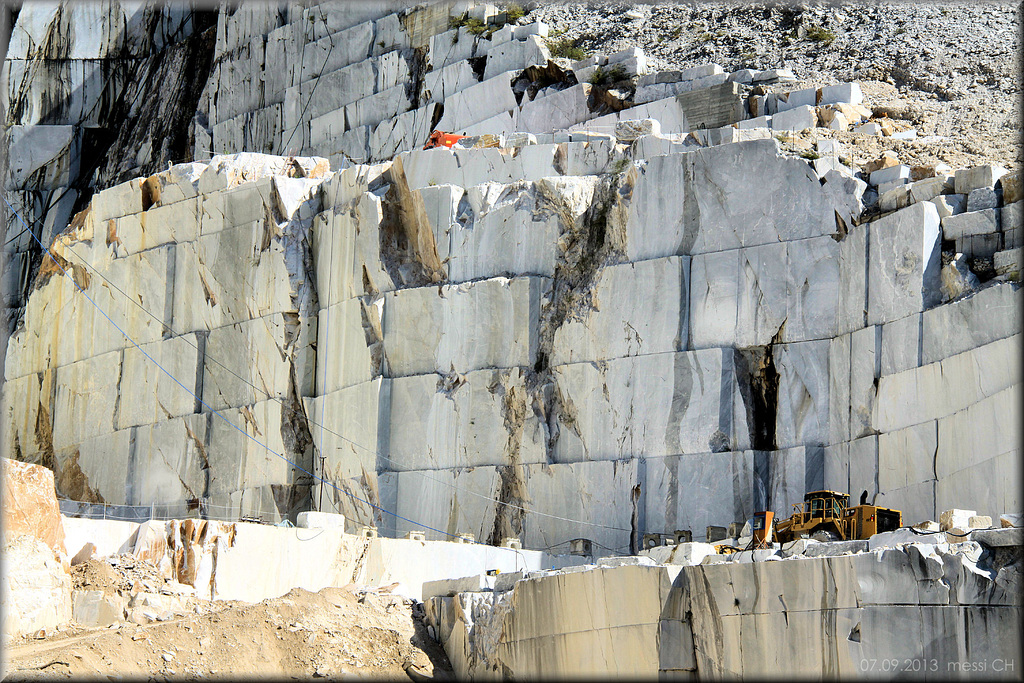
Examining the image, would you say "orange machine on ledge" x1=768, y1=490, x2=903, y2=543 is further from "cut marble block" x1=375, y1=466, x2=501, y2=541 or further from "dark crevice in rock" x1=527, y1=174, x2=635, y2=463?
"cut marble block" x1=375, y1=466, x2=501, y2=541

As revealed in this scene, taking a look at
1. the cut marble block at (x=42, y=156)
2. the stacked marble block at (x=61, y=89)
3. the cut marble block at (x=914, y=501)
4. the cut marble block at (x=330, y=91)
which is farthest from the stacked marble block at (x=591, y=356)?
the cut marble block at (x=42, y=156)

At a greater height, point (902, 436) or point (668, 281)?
point (668, 281)

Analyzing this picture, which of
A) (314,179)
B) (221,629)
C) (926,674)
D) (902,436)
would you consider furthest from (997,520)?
(314,179)

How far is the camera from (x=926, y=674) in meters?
18.0

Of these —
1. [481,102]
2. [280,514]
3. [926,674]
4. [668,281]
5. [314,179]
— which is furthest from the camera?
[481,102]

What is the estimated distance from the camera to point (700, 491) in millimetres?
29625

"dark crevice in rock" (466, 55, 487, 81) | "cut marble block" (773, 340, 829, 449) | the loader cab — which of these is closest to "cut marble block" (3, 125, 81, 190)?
"dark crevice in rock" (466, 55, 487, 81)

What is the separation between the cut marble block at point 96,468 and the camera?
127 ft

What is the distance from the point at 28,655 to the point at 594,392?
13941 mm

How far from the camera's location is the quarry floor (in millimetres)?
21750

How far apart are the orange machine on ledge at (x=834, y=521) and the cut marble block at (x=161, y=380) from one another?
714 inches

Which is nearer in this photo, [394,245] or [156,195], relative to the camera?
[394,245]

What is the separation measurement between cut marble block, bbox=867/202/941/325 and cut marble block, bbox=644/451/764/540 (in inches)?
162

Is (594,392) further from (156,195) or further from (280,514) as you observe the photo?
(156,195)
